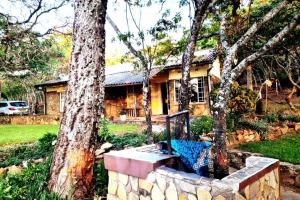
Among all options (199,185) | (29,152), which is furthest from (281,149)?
(29,152)

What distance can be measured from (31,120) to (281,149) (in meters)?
18.0

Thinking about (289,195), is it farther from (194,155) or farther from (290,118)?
(290,118)

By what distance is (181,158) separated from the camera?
4.08 metres

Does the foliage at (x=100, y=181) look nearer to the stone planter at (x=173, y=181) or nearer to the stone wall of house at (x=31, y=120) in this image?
the stone planter at (x=173, y=181)

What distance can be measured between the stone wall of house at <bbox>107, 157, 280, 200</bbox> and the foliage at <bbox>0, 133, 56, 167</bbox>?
360cm

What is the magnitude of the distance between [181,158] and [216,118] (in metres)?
1.40

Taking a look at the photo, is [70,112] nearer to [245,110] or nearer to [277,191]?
[277,191]

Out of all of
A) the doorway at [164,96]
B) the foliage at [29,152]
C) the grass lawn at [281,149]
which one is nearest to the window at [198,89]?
the doorway at [164,96]

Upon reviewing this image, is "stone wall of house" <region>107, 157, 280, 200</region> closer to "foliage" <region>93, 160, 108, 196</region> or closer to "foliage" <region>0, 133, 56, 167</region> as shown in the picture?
"foliage" <region>93, 160, 108, 196</region>

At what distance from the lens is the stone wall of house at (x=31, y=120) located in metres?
20.0

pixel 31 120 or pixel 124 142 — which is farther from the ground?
pixel 31 120

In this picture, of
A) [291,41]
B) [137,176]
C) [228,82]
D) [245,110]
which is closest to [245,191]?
[137,176]

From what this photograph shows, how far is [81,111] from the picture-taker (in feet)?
15.1

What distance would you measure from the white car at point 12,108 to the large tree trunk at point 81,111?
24248 millimetres
